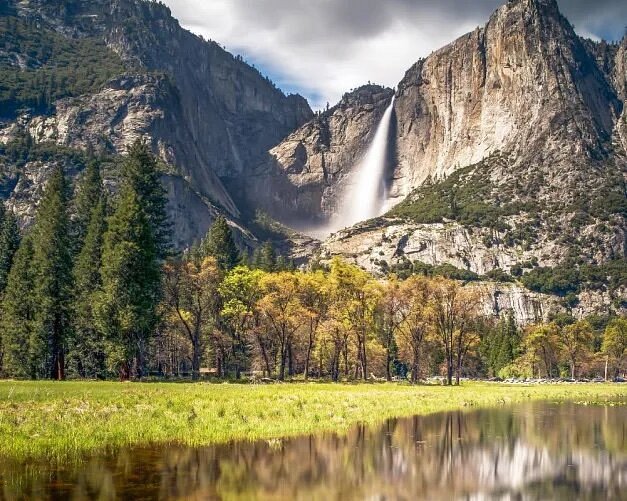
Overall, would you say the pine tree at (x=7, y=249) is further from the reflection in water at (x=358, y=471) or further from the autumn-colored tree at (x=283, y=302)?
the reflection in water at (x=358, y=471)

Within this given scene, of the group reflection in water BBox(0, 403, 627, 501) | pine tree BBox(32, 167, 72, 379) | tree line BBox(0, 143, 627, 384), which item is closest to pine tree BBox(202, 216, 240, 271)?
tree line BBox(0, 143, 627, 384)

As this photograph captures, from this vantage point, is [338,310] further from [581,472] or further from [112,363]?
[581,472]

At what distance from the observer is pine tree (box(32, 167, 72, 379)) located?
2398 inches

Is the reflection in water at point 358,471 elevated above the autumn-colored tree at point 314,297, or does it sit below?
below

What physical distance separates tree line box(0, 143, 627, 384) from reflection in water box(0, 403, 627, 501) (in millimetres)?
34642

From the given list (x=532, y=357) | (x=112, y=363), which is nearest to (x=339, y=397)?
(x=112, y=363)

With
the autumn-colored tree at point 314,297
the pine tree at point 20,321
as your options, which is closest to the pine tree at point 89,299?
the pine tree at point 20,321

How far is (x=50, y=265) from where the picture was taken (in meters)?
61.6

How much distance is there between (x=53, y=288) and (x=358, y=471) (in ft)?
163

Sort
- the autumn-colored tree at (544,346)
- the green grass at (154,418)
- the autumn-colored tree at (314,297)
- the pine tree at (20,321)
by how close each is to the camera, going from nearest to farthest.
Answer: the green grass at (154,418) < the pine tree at (20,321) < the autumn-colored tree at (314,297) < the autumn-colored tree at (544,346)

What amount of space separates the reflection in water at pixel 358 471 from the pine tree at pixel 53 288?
4240 centimetres

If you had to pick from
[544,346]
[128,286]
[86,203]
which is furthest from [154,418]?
[544,346]

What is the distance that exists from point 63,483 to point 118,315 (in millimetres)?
40455

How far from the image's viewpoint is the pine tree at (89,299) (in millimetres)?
61856
